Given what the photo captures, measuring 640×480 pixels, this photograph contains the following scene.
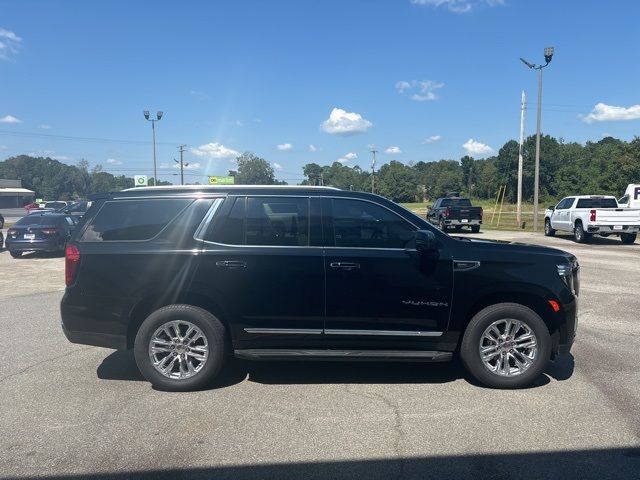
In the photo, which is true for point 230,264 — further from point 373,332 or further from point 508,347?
point 508,347

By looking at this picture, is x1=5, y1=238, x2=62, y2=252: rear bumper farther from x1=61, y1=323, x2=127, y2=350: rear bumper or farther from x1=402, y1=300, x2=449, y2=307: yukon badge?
x1=402, y1=300, x2=449, y2=307: yukon badge

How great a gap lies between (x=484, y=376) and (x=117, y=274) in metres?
3.64

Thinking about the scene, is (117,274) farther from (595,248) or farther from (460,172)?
(460,172)

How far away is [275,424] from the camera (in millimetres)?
4148

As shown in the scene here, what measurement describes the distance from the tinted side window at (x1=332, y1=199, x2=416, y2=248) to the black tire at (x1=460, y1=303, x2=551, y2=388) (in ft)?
3.39

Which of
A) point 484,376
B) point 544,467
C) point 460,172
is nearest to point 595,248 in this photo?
point 484,376

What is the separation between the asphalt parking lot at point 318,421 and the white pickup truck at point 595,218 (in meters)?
14.9

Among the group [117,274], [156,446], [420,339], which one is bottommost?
[156,446]

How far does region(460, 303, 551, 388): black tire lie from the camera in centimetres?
486

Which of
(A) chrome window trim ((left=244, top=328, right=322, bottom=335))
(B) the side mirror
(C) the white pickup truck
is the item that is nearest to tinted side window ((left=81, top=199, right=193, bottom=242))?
(A) chrome window trim ((left=244, top=328, right=322, bottom=335))

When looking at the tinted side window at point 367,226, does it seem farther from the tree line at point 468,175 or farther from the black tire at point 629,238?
the tree line at point 468,175

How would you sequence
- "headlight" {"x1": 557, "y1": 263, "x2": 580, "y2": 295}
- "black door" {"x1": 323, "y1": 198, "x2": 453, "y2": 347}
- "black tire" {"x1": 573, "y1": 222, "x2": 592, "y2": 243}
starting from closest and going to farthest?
1. "black door" {"x1": 323, "y1": 198, "x2": 453, "y2": 347}
2. "headlight" {"x1": 557, "y1": 263, "x2": 580, "y2": 295}
3. "black tire" {"x1": 573, "y1": 222, "x2": 592, "y2": 243}

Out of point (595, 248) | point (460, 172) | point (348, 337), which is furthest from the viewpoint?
point (460, 172)

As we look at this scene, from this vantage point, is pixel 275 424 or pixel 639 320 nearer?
pixel 275 424
